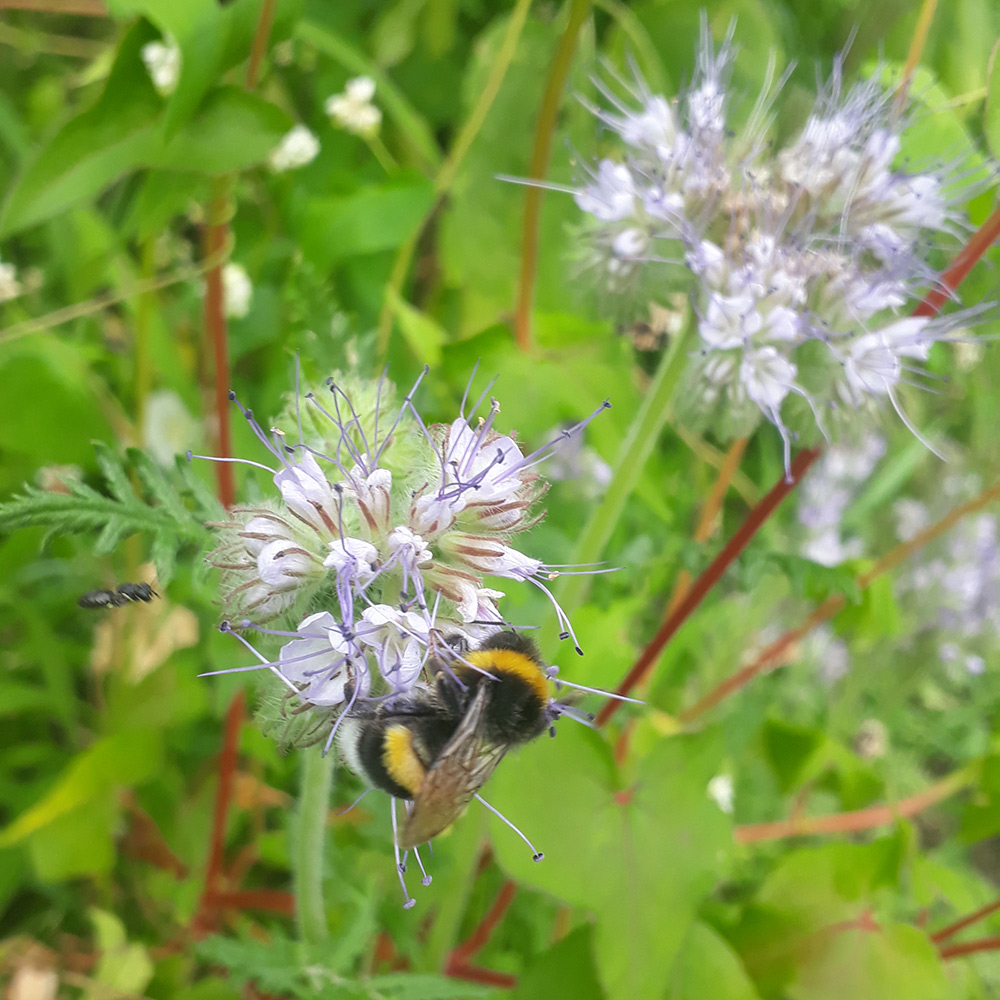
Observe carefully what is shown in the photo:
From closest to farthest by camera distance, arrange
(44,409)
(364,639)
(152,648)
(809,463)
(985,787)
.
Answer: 1. (364,639)
2. (809,463)
3. (44,409)
4. (985,787)
5. (152,648)

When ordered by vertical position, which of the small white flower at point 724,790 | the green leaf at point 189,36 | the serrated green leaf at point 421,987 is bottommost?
the small white flower at point 724,790

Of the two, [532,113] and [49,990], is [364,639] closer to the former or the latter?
[49,990]

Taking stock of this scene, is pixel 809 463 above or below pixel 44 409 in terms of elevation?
above

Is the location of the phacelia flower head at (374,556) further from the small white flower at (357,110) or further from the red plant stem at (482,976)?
the small white flower at (357,110)

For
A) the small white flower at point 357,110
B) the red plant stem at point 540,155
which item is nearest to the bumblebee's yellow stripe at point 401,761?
the red plant stem at point 540,155

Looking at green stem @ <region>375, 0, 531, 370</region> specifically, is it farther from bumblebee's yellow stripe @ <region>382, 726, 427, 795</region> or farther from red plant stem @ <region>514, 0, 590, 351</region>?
bumblebee's yellow stripe @ <region>382, 726, 427, 795</region>

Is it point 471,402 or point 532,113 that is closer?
point 471,402

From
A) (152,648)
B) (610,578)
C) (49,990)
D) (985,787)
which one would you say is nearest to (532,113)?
(610,578)
